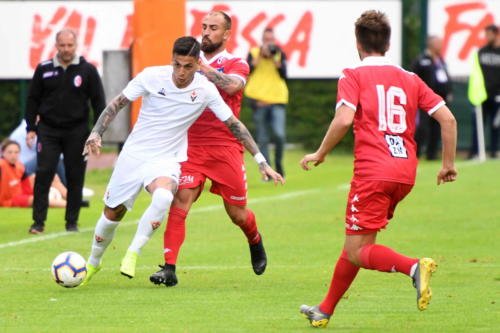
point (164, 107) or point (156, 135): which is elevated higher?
point (164, 107)

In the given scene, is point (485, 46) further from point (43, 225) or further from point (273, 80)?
point (43, 225)

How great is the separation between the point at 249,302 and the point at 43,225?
5.23 meters

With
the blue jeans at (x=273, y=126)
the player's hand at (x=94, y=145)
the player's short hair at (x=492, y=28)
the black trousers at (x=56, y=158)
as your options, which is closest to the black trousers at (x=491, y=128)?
the player's short hair at (x=492, y=28)

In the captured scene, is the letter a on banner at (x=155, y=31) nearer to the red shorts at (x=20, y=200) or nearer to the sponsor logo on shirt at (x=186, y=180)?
the red shorts at (x=20, y=200)

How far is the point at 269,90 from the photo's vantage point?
19.9 meters

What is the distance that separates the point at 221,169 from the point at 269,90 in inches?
382

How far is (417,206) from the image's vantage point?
16.6 meters

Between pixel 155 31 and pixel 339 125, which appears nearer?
pixel 339 125

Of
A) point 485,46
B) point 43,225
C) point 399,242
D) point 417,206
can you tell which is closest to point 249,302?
point 399,242

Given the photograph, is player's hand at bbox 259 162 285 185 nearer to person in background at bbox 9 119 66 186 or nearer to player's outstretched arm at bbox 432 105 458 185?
player's outstretched arm at bbox 432 105 458 185

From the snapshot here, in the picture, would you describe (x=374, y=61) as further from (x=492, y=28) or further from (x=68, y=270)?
(x=492, y=28)

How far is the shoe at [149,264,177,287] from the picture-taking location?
9.58 meters

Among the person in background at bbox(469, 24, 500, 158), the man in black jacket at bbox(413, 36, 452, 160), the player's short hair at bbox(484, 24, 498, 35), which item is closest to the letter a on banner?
the man in black jacket at bbox(413, 36, 452, 160)

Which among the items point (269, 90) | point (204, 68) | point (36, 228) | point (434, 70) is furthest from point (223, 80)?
point (434, 70)
